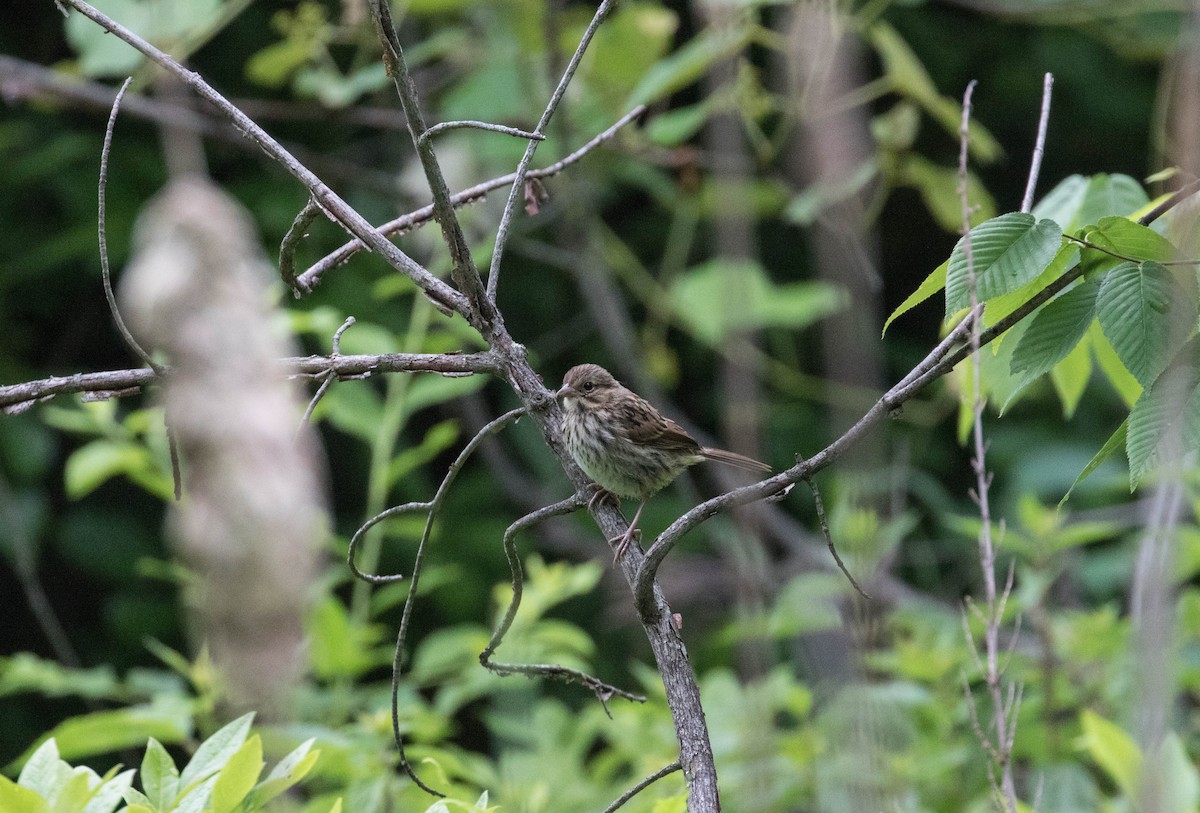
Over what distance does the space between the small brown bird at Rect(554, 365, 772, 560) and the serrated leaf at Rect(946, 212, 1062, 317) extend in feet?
5.77

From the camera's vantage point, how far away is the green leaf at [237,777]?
4.68ft

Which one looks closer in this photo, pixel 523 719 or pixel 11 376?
pixel 523 719

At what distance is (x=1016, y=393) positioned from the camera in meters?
1.60

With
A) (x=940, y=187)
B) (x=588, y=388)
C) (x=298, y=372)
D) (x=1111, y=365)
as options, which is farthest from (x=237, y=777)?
(x=940, y=187)

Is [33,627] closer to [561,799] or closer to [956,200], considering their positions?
[561,799]

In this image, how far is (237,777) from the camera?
4.75 ft

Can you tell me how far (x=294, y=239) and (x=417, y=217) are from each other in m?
0.22

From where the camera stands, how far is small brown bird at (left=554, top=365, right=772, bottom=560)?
10.8 feet

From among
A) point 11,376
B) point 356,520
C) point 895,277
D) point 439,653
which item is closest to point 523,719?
point 439,653

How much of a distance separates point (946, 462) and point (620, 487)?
3216 mm

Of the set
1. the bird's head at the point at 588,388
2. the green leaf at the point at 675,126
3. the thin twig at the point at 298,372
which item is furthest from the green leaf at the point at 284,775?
the green leaf at the point at 675,126

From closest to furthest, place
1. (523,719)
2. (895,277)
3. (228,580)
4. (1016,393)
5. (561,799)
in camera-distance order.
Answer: (228,580), (1016,393), (561,799), (523,719), (895,277)

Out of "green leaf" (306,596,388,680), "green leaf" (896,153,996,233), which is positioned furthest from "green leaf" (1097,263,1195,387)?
"green leaf" (896,153,996,233)

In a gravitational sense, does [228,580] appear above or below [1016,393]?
above
